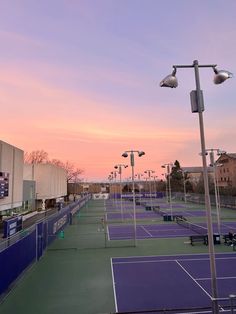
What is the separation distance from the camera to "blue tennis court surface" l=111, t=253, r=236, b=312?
498 inches

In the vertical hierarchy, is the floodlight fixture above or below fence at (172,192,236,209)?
above

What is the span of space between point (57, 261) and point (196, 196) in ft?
231

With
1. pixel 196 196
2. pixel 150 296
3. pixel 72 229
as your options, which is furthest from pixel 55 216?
pixel 196 196

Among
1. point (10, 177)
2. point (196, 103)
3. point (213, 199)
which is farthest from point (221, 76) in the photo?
point (213, 199)

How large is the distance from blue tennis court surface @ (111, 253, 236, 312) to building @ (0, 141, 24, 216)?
1788 cm

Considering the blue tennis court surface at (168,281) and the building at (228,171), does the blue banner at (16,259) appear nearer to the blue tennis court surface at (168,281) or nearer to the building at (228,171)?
the blue tennis court surface at (168,281)

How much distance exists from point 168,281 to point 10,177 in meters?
26.3

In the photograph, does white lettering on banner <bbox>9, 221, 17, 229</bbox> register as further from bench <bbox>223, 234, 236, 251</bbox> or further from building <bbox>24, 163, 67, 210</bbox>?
building <bbox>24, 163, 67, 210</bbox>

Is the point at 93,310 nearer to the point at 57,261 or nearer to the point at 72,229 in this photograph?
the point at 57,261

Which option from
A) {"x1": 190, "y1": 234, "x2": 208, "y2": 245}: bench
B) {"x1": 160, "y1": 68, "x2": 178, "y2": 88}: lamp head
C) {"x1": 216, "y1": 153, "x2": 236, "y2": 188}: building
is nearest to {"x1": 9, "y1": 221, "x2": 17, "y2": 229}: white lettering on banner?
{"x1": 190, "y1": 234, "x2": 208, "y2": 245}: bench

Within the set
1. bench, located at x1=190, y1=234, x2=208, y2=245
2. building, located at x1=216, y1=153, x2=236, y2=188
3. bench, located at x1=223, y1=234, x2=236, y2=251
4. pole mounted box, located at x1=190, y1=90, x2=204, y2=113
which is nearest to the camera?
pole mounted box, located at x1=190, y1=90, x2=204, y2=113

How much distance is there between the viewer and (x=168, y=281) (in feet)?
51.1

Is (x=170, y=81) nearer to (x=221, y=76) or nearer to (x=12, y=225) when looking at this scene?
(x=221, y=76)

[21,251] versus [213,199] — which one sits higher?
[213,199]
